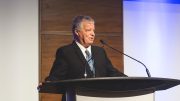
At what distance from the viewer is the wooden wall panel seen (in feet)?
13.1

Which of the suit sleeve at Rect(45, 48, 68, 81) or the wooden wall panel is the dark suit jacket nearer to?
the suit sleeve at Rect(45, 48, 68, 81)

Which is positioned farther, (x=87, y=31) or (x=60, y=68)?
(x=87, y=31)

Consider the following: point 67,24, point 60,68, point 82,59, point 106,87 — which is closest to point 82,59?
point 82,59

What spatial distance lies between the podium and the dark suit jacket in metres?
0.60

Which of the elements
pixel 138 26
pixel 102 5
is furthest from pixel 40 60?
pixel 138 26

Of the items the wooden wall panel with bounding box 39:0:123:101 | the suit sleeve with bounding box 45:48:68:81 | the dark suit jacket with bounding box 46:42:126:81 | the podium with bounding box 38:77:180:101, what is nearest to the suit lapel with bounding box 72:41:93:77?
the dark suit jacket with bounding box 46:42:126:81

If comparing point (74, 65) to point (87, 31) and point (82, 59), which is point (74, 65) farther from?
point (87, 31)

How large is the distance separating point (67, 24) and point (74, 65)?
5.73 ft

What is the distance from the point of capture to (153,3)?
467 centimetres

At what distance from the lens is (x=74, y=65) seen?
2.41 metres

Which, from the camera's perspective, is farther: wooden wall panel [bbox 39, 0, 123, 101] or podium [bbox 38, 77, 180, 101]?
wooden wall panel [bbox 39, 0, 123, 101]

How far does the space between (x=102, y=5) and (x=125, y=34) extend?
0.52m

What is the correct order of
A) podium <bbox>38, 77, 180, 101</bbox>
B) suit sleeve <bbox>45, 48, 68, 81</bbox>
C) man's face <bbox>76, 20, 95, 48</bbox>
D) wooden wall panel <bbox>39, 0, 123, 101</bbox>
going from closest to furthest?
1. podium <bbox>38, 77, 180, 101</bbox>
2. suit sleeve <bbox>45, 48, 68, 81</bbox>
3. man's face <bbox>76, 20, 95, 48</bbox>
4. wooden wall panel <bbox>39, 0, 123, 101</bbox>

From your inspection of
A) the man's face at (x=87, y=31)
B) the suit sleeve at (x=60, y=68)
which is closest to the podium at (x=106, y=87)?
the suit sleeve at (x=60, y=68)
